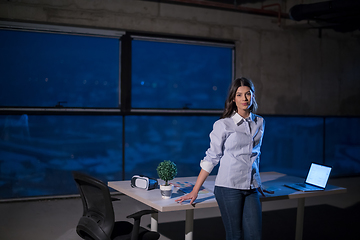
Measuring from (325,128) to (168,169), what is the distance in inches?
215

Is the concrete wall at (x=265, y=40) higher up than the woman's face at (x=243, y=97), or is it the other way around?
the concrete wall at (x=265, y=40)

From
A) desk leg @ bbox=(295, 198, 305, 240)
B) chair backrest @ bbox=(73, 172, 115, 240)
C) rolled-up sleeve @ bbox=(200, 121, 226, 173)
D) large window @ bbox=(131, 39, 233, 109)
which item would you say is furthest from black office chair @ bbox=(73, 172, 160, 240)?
large window @ bbox=(131, 39, 233, 109)

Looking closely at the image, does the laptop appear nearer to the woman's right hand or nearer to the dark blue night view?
the woman's right hand

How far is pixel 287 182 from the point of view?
11.3 ft

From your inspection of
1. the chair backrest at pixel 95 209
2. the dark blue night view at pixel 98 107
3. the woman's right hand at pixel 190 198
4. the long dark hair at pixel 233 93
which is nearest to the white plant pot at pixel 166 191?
the woman's right hand at pixel 190 198

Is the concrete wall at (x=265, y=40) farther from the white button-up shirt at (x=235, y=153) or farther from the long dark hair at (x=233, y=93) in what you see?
the white button-up shirt at (x=235, y=153)

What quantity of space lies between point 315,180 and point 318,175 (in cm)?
5

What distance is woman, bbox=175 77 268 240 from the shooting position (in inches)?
94.2

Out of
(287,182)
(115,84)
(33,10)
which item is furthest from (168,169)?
(33,10)

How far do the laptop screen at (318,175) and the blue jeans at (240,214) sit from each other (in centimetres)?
96

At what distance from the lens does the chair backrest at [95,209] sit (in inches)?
92.1

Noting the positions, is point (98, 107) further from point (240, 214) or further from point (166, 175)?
point (240, 214)

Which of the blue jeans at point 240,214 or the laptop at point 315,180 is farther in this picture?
the laptop at point 315,180

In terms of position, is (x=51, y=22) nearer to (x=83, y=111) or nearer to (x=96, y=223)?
(x=83, y=111)
